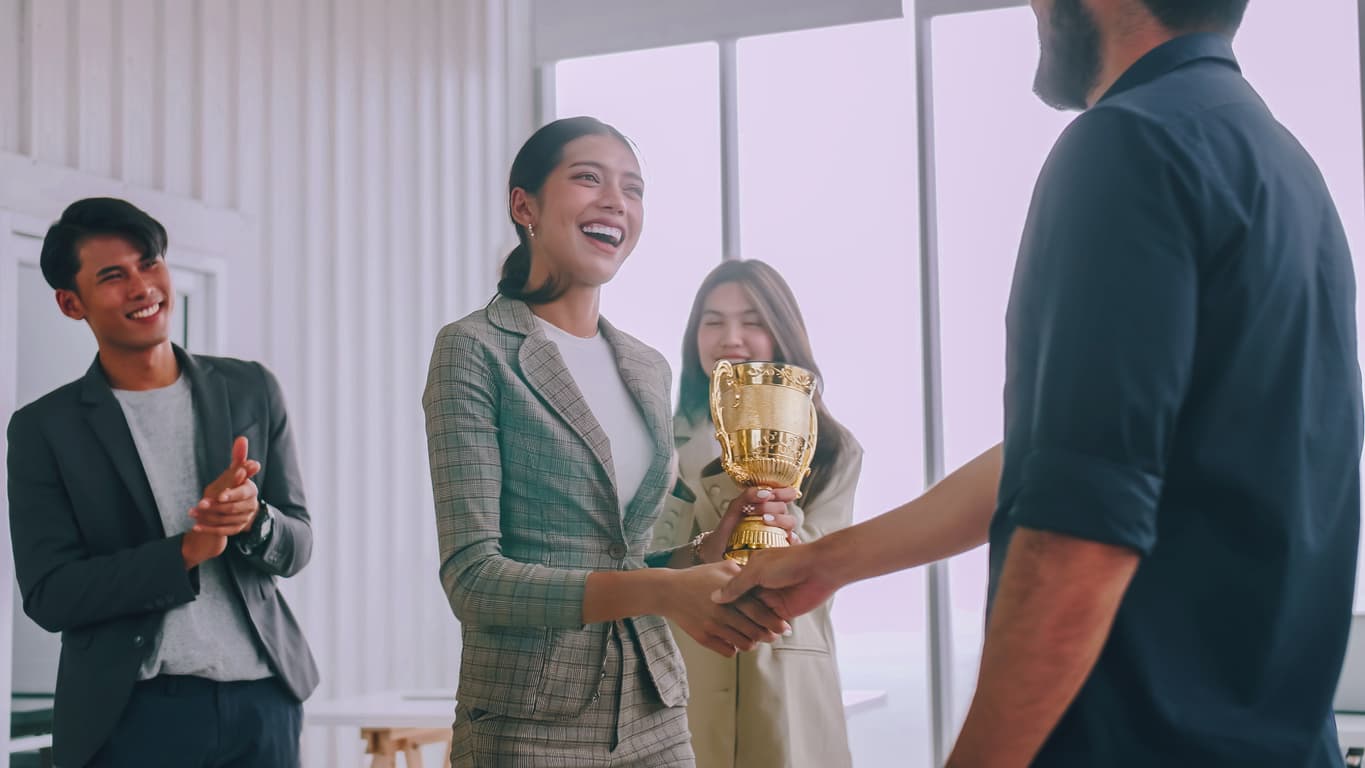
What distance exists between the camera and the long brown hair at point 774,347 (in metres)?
3.75

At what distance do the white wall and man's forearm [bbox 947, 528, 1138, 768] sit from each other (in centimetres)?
350

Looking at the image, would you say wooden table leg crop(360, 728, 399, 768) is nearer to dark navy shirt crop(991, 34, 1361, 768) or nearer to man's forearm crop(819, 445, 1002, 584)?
man's forearm crop(819, 445, 1002, 584)

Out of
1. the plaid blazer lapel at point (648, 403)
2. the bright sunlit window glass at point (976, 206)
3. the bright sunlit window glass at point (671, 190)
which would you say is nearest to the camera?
the plaid blazer lapel at point (648, 403)

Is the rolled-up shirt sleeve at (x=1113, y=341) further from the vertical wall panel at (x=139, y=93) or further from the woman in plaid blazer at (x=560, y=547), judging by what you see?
the vertical wall panel at (x=139, y=93)

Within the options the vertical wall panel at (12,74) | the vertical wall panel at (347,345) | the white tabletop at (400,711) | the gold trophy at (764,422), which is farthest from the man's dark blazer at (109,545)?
the vertical wall panel at (347,345)

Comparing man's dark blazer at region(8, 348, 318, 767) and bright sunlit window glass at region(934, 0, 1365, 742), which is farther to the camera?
bright sunlit window glass at region(934, 0, 1365, 742)

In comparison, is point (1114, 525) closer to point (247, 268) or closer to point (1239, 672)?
point (1239, 672)

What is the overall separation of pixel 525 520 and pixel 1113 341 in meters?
1.03

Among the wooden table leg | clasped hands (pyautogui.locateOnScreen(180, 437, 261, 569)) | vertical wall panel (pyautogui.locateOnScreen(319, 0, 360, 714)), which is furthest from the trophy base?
vertical wall panel (pyautogui.locateOnScreen(319, 0, 360, 714))

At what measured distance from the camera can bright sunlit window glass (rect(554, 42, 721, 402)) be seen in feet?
20.1

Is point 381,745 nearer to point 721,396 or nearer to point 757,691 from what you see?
point 757,691

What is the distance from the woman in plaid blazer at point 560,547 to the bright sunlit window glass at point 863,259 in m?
3.79

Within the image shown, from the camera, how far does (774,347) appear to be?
3773 mm

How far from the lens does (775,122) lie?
6000 millimetres
